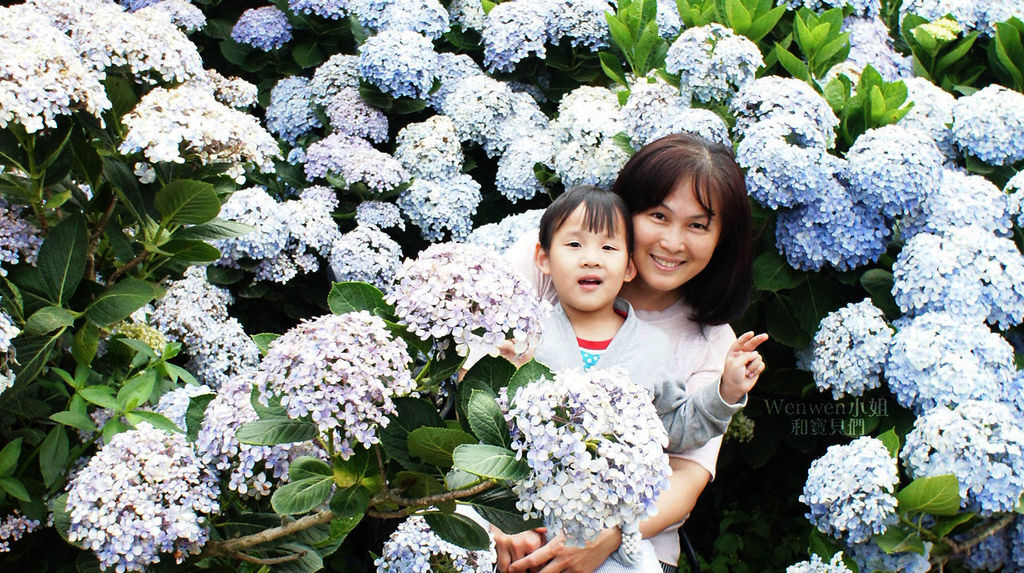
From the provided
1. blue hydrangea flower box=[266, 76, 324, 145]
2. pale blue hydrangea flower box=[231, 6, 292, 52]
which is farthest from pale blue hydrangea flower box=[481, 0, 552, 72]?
pale blue hydrangea flower box=[231, 6, 292, 52]

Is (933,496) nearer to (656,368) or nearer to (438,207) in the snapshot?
(656,368)

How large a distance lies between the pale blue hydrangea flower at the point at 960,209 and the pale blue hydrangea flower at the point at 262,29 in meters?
2.59

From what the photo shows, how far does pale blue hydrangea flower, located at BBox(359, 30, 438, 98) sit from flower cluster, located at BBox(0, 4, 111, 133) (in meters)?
1.68

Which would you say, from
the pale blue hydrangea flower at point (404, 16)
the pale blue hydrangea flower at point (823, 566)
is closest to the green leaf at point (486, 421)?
the pale blue hydrangea flower at point (823, 566)

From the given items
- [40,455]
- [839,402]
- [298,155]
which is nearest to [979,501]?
[839,402]

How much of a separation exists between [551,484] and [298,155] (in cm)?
252

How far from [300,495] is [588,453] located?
1.51 feet

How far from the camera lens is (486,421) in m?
1.36

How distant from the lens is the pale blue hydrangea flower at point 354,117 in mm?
3506

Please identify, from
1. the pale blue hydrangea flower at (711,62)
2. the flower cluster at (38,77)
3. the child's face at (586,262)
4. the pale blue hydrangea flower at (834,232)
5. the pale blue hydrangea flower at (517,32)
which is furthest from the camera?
the pale blue hydrangea flower at (517,32)

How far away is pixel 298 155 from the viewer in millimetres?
3486

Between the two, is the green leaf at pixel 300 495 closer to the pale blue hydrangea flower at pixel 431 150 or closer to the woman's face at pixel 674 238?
the woman's face at pixel 674 238

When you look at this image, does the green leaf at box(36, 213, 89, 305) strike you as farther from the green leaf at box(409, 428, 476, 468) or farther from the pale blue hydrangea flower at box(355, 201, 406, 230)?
the pale blue hydrangea flower at box(355, 201, 406, 230)

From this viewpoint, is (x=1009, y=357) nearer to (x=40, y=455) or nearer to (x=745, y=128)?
(x=745, y=128)
